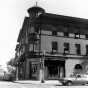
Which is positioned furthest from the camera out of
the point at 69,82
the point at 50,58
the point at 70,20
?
the point at 70,20

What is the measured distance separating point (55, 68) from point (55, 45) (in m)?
4.29

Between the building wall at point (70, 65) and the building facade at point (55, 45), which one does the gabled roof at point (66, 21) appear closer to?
the building facade at point (55, 45)

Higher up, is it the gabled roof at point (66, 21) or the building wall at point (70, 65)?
the gabled roof at point (66, 21)

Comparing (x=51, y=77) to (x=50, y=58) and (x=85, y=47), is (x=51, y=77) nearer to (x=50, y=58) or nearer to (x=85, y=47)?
(x=50, y=58)

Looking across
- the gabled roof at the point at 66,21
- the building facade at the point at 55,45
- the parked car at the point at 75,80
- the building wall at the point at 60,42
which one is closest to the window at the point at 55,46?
the building facade at the point at 55,45

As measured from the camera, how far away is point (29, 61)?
3388cm

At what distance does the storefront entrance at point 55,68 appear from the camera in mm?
33906

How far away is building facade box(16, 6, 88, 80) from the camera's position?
1328 inches

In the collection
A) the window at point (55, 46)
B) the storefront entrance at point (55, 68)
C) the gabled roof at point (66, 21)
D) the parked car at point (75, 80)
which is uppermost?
the gabled roof at point (66, 21)

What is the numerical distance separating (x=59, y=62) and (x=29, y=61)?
5.54 metres

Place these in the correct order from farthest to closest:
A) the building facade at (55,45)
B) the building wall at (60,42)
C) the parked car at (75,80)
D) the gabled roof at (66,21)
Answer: the gabled roof at (66,21) → the building wall at (60,42) → the building facade at (55,45) → the parked car at (75,80)

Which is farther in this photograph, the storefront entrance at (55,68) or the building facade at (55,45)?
the storefront entrance at (55,68)

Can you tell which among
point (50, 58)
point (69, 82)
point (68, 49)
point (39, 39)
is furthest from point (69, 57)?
point (69, 82)

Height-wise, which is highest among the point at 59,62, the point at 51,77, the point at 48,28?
the point at 48,28
